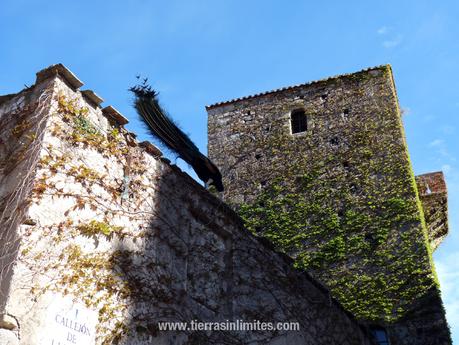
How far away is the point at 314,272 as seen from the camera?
1266 centimetres

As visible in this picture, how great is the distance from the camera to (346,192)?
43.9 feet

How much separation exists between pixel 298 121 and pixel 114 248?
1116cm

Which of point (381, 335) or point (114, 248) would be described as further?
point (381, 335)

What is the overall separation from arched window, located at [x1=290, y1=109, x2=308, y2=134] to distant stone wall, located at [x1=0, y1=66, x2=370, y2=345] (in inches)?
351

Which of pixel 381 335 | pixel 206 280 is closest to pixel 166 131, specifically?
pixel 206 280

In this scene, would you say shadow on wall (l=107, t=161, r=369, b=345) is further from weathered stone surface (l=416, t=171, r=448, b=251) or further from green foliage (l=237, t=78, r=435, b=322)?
weathered stone surface (l=416, t=171, r=448, b=251)

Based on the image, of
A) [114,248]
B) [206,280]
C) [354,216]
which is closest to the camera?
[114,248]

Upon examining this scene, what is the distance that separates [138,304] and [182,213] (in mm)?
1213

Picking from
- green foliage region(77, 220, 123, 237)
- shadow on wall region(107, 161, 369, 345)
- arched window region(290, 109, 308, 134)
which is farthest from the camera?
arched window region(290, 109, 308, 134)

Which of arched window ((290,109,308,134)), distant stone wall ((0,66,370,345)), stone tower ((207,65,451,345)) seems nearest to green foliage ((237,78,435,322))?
stone tower ((207,65,451,345))

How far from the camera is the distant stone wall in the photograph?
400 centimetres

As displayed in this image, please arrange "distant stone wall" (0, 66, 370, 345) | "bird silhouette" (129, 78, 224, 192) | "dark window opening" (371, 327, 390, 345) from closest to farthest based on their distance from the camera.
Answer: "distant stone wall" (0, 66, 370, 345), "bird silhouette" (129, 78, 224, 192), "dark window opening" (371, 327, 390, 345)

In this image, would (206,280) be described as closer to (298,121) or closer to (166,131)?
(166,131)

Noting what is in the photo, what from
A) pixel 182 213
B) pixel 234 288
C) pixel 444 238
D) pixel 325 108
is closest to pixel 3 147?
pixel 182 213
